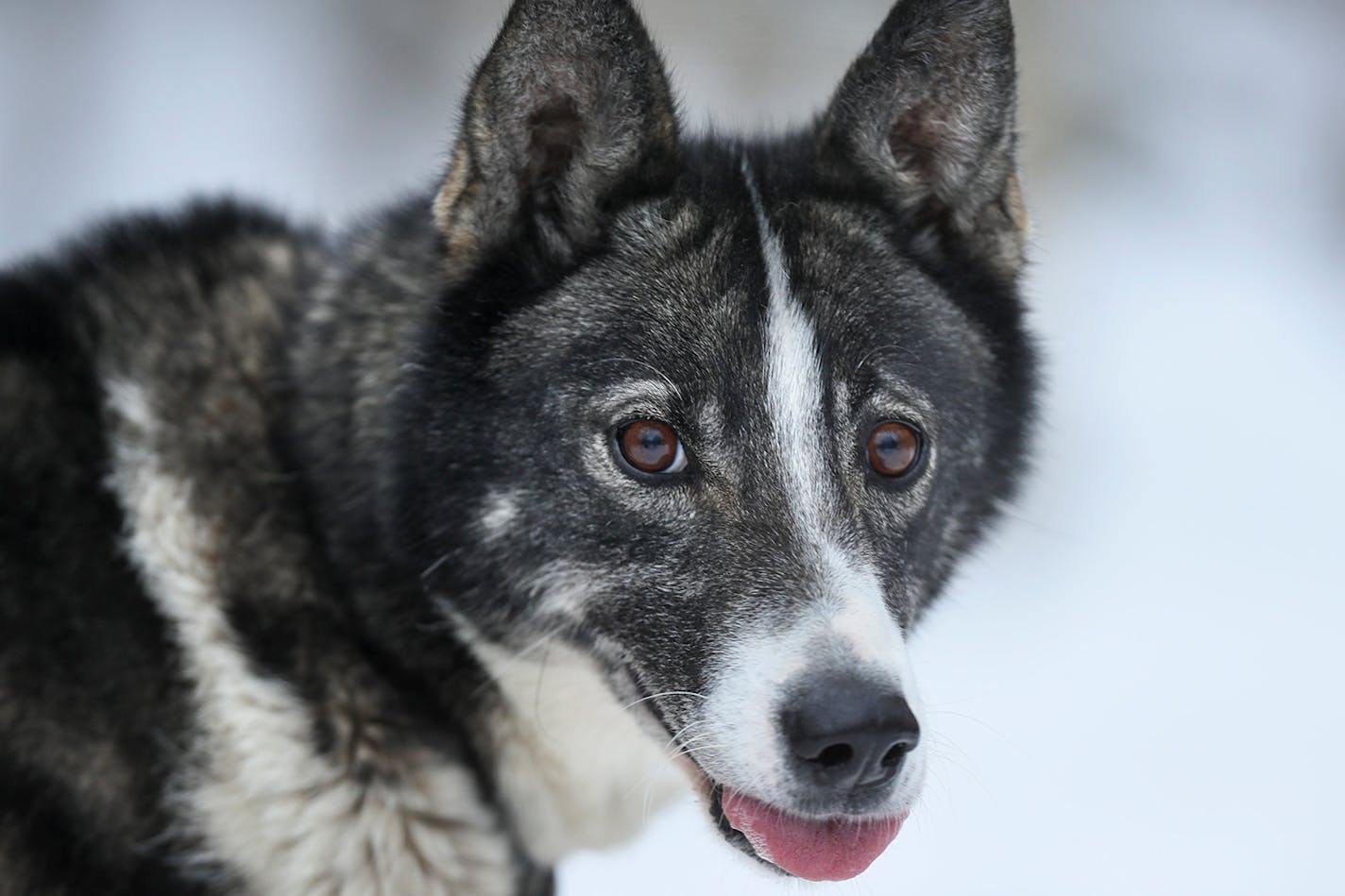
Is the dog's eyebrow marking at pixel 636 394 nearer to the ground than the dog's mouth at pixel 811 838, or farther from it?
farther from it

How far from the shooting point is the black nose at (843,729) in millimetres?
2008

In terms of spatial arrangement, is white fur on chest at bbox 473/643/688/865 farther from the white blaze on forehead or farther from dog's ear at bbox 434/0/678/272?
dog's ear at bbox 434/0/678/272

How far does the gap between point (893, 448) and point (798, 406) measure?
0.22 m

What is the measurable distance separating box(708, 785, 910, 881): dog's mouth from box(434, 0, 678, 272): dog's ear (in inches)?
40.7

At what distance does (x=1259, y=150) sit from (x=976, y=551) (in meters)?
7.19

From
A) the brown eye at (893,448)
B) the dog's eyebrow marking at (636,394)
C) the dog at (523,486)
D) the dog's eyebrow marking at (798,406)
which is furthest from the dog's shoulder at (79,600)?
the brown eye at (893,448)

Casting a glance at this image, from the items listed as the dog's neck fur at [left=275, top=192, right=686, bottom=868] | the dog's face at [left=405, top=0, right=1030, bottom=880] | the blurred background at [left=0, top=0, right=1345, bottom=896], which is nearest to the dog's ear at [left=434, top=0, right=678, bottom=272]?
the dog's face at [left=405, top=0, right=1030, bottom=880]

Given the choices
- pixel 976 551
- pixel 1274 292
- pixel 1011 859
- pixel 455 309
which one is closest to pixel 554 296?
pixel 455 309

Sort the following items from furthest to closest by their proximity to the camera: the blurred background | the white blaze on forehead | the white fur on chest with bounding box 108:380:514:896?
the blurred background
the white fur on chest with bounding box 108:380:514:896
the white blaze on forehead

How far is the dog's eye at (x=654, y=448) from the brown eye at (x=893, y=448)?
35cm

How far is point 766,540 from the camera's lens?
7.34ft

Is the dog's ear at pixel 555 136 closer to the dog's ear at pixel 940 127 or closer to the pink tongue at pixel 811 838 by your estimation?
the dog's ear at pixel 940 127

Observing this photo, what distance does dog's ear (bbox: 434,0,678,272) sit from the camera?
231 centimetres

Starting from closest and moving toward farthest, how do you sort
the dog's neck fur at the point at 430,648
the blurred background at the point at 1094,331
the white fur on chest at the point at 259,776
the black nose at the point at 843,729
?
the black nose at the point at 843,729
the white fur on chest at the point at 259,776
the dog's neck fur at the point at 430,648
the blurred background at the point at 1094,331
